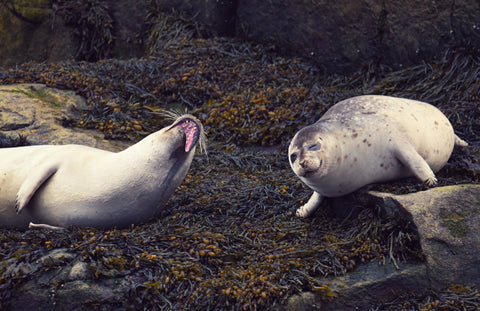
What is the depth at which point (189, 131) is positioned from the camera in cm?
441

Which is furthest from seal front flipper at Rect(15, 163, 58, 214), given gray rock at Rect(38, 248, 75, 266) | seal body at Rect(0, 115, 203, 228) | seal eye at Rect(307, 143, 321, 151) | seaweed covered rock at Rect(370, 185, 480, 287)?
seaweed covered rock at Rect(370, 185, 480, 287)

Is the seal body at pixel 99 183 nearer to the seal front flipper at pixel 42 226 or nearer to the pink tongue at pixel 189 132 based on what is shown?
the pink tongue at pixel 189 132

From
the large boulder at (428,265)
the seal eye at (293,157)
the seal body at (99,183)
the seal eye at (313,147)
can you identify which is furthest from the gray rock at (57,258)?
the seal eye at (313,147)

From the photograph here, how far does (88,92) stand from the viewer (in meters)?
6.88

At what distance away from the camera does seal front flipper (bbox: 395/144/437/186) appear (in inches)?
174

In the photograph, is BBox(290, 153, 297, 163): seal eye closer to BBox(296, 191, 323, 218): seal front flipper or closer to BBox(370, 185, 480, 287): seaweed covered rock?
BBox(296, 191, 323, 218): seal front flipper

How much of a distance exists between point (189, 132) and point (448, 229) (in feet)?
6.17

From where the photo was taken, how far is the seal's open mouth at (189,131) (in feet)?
14.4

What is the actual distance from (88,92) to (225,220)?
2.97 metres

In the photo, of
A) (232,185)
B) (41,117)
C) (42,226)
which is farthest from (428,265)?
(41,117)

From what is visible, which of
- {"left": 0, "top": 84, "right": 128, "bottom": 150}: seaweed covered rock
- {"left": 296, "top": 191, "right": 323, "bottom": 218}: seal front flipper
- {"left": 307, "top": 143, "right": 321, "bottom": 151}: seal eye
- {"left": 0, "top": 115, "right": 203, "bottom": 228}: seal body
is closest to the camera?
{"left": 307, "top": 143, "right": 321, "bottom": 151}: seal eye

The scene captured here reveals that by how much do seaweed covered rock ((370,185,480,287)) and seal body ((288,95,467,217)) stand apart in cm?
37

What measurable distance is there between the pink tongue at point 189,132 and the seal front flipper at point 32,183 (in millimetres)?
963

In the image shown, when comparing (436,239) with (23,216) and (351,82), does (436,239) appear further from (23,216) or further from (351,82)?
(351,82)
